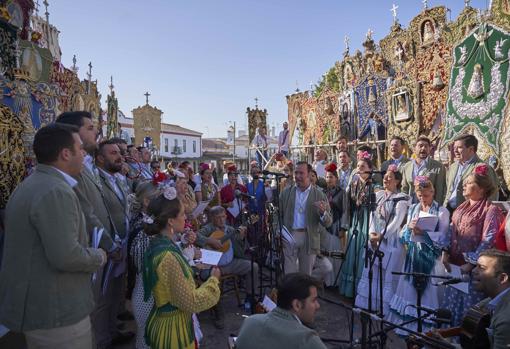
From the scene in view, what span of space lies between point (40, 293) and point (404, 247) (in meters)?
4.00

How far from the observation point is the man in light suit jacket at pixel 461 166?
4.84 meters

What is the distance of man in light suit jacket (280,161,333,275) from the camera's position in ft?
16.3

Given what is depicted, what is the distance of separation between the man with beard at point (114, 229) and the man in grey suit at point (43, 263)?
1.34m

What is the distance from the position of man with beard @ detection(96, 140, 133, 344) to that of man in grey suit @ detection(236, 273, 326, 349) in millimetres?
1982

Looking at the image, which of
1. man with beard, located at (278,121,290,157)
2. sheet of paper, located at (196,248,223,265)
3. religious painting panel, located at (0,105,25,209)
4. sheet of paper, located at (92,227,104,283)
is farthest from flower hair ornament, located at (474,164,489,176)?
man with beard, located at (278,121,290,157)

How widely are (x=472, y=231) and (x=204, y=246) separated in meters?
3.10

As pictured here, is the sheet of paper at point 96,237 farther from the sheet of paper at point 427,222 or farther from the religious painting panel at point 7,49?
the religious painting panel at point 7,49

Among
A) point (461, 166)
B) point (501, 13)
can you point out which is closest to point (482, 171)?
point (461, 166)

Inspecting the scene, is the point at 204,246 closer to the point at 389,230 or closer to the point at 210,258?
the point at 210,258

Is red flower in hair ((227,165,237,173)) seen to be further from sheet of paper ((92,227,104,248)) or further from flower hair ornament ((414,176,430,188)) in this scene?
sheet of paper ((92,227,104,248))

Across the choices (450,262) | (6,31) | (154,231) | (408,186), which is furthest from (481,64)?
(6,31)

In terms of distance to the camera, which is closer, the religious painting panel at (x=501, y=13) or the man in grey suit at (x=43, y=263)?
the man in grey suit at (x=43, y=263)

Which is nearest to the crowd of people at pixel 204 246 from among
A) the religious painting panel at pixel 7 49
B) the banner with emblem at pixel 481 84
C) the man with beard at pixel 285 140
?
the banner with emblem at pixel 481 84

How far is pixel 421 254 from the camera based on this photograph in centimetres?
425
